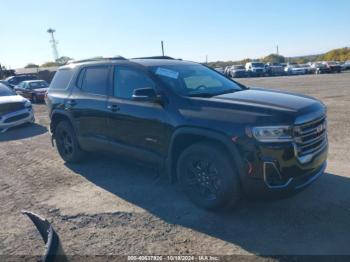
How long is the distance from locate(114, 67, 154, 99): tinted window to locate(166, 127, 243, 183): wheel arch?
35.0 inches

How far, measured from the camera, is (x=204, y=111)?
411 centimetres

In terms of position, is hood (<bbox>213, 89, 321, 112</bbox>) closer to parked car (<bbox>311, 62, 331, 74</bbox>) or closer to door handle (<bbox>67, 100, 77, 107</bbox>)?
door handle (<bbox>67, 100, 77, 107</bbox>)

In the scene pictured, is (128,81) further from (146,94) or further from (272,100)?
(272,100)

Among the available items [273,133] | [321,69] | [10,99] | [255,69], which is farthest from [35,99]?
[321,69]

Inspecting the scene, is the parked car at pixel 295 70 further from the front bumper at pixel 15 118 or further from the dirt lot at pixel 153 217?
the dirt lot at pixel 153 217

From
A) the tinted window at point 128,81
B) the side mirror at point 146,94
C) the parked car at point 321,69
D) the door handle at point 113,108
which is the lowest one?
the parked car at point 321,69

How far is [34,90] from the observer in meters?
19.3

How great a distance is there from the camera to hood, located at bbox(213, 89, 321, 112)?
12.7 ft

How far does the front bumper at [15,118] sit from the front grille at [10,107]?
0.10m

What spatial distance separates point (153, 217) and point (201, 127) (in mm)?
1288

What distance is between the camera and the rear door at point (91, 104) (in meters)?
5.51

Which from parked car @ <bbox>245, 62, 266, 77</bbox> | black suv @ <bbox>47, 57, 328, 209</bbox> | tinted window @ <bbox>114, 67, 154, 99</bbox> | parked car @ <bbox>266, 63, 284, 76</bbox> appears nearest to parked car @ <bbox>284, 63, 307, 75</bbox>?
parked car @ <bbox>266, 63, 284, 76</bbox>

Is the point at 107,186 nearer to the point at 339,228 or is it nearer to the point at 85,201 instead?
the point at 85,201

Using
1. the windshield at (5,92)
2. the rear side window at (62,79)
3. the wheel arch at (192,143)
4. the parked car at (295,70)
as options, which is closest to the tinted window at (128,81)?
the wheel arch at (192,143)
